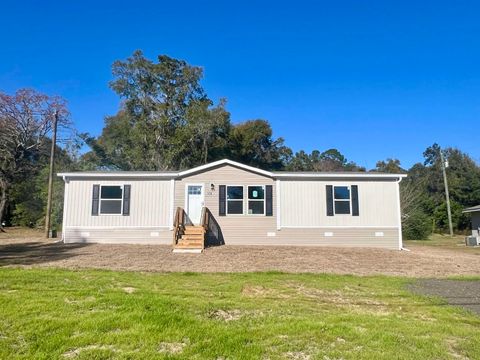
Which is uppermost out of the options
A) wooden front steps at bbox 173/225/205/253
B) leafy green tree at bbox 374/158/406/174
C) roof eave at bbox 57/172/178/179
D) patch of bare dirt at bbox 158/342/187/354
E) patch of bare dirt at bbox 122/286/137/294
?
leafy green tree at bbox 374/158/406/174

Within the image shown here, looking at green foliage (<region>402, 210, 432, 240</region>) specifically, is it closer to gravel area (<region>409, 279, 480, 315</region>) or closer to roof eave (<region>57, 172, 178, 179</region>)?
gravel area (<region>409, 279, 480, 315</region>)

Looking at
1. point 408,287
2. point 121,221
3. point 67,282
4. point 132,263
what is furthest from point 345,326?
point 121,221

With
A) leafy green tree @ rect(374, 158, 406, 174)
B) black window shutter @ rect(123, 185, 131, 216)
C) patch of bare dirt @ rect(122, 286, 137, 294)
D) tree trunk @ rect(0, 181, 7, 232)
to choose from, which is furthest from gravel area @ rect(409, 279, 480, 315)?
leafy green tree @ rect(374, 158, 406, 174)

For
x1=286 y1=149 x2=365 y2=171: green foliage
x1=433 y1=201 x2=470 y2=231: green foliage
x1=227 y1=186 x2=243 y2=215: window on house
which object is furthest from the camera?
x1=286 y1=149 x2=365 y2=171: green foliage

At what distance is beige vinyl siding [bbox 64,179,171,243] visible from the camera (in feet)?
47.1

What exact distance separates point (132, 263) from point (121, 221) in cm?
528

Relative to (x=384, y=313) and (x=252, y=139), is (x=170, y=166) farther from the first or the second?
(x=384, y=313)

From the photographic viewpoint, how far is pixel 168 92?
2819 centimetres

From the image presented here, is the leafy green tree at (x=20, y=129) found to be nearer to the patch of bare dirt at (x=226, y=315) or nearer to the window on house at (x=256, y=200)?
the window on house at (x=256, y=200)

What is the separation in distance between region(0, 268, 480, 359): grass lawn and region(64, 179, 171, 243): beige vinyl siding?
24.5ft

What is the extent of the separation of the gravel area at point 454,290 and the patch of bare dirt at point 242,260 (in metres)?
0.90

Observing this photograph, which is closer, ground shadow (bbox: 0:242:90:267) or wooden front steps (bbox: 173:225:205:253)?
ground shadow (bbox: 0:242:90:267)

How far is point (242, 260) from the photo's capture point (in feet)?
34.0

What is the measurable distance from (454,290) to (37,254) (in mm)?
11009
